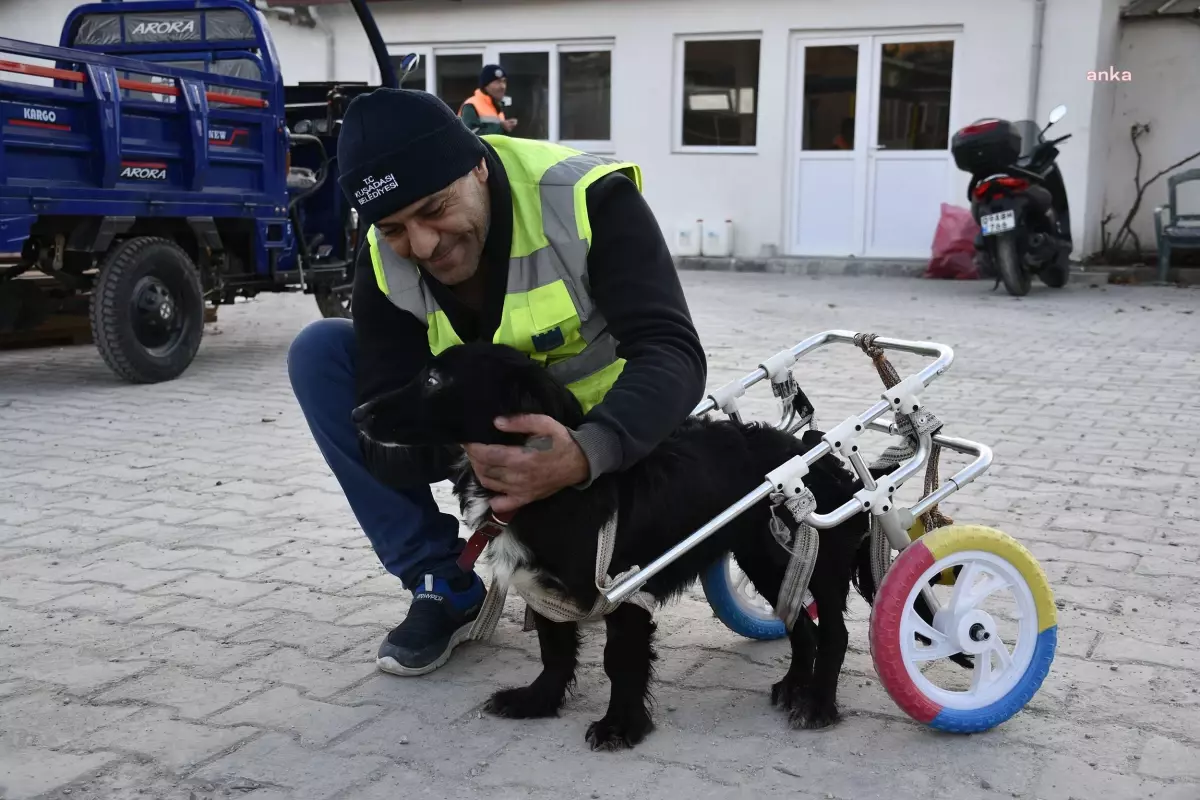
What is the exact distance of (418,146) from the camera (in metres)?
2.39

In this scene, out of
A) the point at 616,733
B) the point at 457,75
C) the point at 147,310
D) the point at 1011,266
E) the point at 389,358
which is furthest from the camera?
the point at 457,75

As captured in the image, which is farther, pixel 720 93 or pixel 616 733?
pixel 720 93

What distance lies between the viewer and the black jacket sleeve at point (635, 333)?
7.72ft

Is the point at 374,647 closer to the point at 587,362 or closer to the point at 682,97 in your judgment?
the point at 587,362

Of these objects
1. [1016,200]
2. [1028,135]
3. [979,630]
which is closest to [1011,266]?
[1016,200]

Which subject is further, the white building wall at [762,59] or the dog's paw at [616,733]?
the white building wall at [762,59]

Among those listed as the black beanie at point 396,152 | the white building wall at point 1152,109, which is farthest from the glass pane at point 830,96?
the black beanie at point 396,152

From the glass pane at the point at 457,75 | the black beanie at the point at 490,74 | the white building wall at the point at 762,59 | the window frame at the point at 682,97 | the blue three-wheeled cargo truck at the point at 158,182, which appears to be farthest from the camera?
the glass pane at the point at 457,75

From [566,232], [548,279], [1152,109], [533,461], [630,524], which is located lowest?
[630,524]

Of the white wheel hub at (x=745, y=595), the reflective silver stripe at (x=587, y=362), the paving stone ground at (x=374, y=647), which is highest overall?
the reflective silver stripe at (x=587, y=362)

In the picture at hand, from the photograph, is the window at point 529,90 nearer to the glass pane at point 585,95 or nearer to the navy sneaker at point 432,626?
the glass pane at point 585,95

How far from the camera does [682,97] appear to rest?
1522 centimetres

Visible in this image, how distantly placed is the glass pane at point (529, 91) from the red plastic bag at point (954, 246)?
221 inches

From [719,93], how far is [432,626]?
42.9 ft
